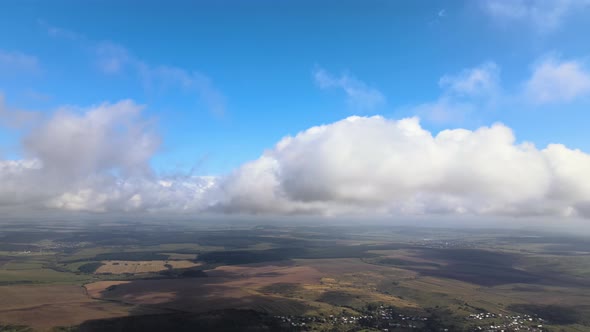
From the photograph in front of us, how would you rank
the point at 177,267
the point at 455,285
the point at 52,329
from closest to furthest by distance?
the point at 52,329
the point at 455,285
the point at 177,267

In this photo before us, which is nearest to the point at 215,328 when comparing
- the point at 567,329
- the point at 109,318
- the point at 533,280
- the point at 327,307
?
the point at 109,318

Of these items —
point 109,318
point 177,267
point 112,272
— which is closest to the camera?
point 109,318

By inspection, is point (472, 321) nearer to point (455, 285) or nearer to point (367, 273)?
point (455, 285)

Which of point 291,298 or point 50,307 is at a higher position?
point 50,307

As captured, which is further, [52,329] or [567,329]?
[567,329]

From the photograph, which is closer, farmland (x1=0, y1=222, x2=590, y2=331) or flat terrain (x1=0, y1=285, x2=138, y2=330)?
flat terrain (x1=0, y1=285, x2=138, y2=330)

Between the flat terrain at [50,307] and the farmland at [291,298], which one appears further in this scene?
the farmland at [291,298]

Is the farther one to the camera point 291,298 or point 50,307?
point 291,298

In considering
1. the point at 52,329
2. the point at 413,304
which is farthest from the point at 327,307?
the point at 52,329

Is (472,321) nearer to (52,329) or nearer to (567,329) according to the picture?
(567,329)
